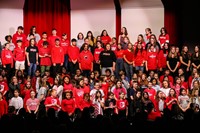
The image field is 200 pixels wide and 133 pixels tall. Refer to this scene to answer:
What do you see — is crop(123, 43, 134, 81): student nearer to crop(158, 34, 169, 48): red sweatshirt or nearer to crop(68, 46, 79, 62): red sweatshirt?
crop(158, 34, 169, 48): red sweatshirt

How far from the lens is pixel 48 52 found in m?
16.9

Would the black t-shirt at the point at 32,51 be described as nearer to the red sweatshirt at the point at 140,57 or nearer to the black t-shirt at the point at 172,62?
the red sweatshirt at the point at 140,57

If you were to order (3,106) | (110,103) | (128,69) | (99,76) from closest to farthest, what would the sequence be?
(3,106) < (110,103) < (99,76) < (128,69)

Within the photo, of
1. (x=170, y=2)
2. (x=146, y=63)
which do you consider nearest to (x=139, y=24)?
(x=170, y=2)

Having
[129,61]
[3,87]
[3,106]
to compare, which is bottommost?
[3,106]

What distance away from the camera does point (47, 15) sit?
20.6 meters

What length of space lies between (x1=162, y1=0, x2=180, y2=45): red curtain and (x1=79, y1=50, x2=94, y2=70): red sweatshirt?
4.12m

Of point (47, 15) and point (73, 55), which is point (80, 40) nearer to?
point (73, 55)

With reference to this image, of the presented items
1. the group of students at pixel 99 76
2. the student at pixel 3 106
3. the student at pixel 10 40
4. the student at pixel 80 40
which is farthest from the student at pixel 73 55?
the student at pixel 3 106

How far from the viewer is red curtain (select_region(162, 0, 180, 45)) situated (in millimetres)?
19688

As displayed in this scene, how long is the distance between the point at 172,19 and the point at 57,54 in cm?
516

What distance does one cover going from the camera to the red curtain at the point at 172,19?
64.6 feet

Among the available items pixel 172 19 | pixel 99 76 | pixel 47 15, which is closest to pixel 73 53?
pixel 99 76

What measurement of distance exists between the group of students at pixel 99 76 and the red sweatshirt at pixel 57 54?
0.02 meters
